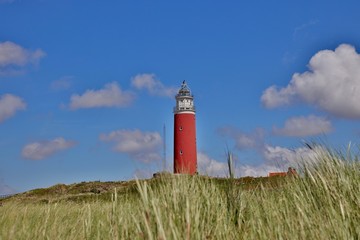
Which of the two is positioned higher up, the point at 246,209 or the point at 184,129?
the point at 184,129

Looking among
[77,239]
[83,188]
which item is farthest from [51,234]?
[83,188]

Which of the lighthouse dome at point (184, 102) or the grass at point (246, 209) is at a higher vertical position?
the lighthouse dome at point (184, 102)

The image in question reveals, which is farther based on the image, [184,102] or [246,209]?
[184,102]

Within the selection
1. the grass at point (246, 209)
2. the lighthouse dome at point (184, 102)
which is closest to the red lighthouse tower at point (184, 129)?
the lighthouse dome at point (184, 102)

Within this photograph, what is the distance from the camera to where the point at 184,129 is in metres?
43.7

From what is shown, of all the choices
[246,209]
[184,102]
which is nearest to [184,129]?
[184,102]

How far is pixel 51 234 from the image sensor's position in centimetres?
482

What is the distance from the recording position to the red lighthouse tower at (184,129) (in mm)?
42938

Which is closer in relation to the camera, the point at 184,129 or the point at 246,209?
the point at 246,209

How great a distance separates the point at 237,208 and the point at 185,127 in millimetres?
37578

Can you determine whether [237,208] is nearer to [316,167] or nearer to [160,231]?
[316,167]

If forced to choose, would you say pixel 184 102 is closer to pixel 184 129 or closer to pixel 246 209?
pixel 184 129

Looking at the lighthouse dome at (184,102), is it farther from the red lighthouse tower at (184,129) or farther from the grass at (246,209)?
the grass at (246,209)

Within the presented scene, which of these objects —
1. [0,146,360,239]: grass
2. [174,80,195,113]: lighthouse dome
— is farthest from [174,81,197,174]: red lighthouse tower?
[0,146,360,239]: grass
